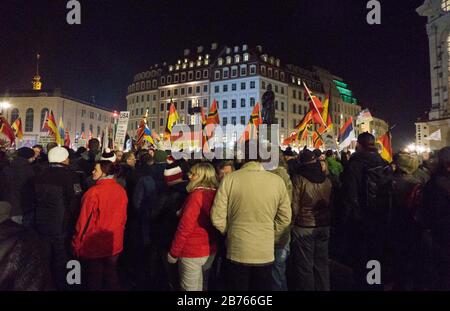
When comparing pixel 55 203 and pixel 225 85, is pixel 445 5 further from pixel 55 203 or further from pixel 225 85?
pixel 55 203

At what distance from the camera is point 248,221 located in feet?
12.0

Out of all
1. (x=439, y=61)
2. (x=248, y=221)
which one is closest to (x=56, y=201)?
(x=248, y=221)

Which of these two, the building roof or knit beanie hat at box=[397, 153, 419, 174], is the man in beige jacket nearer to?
knit beanie hat at box=[397, 153, 419, 174]

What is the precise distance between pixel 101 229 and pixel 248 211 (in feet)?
6.82

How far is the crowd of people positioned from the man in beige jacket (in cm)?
1

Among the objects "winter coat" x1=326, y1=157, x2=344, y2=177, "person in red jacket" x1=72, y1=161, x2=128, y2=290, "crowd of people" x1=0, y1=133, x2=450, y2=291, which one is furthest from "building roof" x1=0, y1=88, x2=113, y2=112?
"person in red jacket" x1=72, y1=161, x2=128, y2=290

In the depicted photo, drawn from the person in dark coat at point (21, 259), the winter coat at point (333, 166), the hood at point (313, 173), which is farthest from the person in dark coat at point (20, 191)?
the winter coat at point (333, 166)

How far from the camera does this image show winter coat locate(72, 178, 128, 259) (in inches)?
165

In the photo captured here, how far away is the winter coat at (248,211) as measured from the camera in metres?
3.65

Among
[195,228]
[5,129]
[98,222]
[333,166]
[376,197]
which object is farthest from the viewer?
[5,129]
